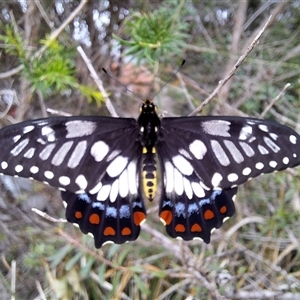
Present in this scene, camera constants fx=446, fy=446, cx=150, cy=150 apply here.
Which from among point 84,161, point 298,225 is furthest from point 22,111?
point 298,225

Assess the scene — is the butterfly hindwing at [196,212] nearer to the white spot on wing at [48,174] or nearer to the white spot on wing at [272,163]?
the white spot on wing at [272,163]

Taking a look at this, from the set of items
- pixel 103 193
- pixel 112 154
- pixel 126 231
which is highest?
pixel 112 154

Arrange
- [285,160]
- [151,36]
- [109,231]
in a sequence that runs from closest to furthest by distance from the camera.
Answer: [285,160], [109,231], [151,36]

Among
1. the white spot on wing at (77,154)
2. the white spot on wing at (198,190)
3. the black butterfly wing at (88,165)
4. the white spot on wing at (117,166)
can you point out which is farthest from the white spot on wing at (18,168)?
the white spot on wing at (198,190)

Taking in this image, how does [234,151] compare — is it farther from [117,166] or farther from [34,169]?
[34,169]

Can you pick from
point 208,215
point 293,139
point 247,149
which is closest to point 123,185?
point 208,215

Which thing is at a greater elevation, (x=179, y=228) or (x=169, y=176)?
(x=169, y=176)
